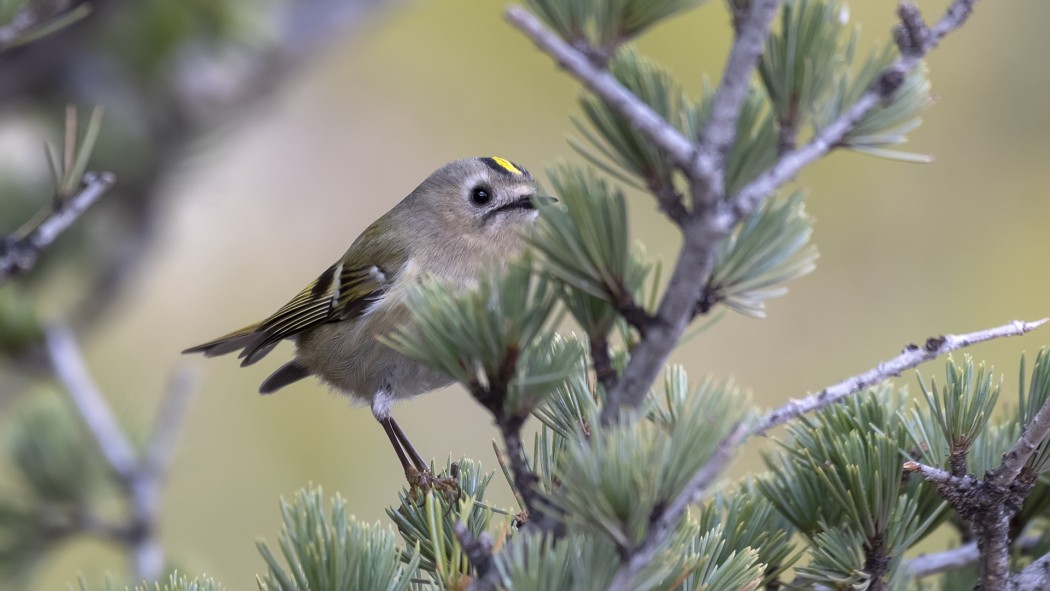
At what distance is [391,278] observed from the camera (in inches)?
52.6

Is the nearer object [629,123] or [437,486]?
[629,123]

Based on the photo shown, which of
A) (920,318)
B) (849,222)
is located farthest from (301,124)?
(920,318)

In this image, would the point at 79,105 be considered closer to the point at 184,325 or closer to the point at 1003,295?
the point at 184,325

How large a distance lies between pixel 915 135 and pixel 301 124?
5.26 feet

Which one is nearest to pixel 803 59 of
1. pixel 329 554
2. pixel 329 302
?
pixel 329 554

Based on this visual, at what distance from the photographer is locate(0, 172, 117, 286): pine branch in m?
0.83

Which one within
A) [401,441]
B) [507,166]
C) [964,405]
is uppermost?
[507,166]

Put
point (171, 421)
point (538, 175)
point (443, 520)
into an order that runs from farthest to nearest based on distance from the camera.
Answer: point (538, 175)
point (171, 421)
point (443, 520)

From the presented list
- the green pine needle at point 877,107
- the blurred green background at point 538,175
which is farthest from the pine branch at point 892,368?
the blurred green background at point 538,175

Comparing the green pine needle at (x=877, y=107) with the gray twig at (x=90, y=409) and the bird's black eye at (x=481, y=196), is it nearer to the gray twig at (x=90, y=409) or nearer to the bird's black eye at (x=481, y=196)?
the bird's black eye at (x=481, y=196)

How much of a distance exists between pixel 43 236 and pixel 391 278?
21.8 inches

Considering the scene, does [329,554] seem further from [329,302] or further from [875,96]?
[329,302]

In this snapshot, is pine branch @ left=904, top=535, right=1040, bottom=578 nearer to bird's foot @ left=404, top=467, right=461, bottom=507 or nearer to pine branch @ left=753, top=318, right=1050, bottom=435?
pine branch @ left=753, top=318, right=1050, bottom=435

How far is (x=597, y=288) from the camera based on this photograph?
57cm
